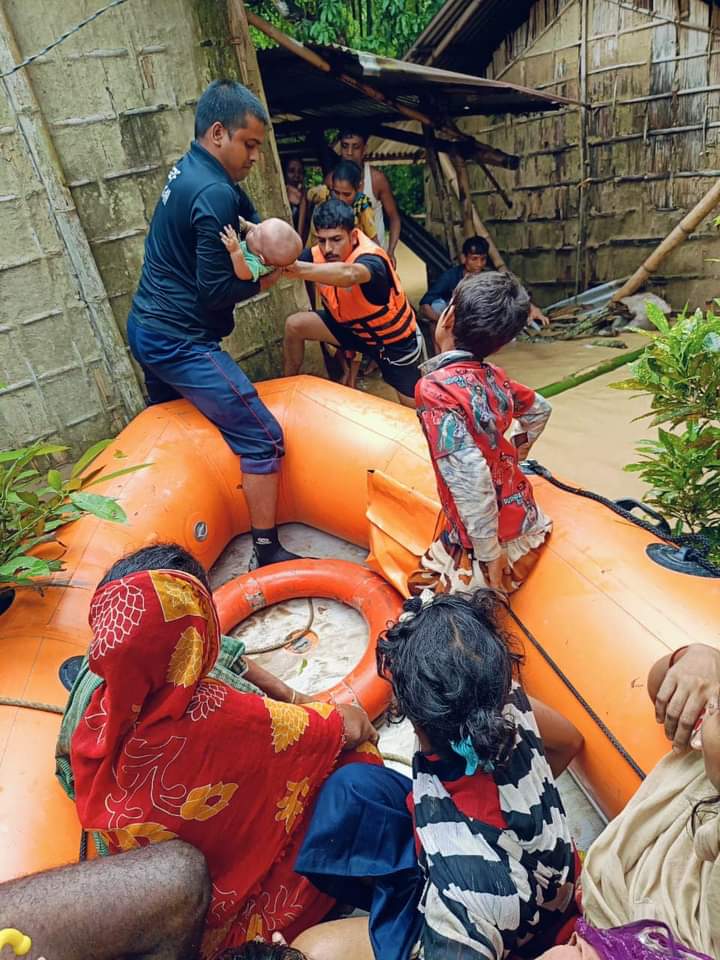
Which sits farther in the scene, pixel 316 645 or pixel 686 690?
pixel 316 645

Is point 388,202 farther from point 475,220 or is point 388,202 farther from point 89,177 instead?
point 89,177

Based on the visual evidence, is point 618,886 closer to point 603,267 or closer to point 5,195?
point 5,195

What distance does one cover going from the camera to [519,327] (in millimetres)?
1663

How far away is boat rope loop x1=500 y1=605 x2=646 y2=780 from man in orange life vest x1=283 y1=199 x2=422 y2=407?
5.20 ft

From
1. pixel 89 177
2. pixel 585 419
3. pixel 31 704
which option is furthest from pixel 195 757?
pixel 585 419

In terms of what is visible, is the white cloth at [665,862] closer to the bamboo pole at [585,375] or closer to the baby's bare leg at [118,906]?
the baby's bare leg at [118,906]

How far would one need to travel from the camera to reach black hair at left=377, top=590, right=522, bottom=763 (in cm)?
99

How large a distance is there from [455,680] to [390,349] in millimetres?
2401

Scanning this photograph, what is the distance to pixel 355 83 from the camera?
402 cm

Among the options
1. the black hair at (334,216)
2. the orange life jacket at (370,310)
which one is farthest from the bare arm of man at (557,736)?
the black hair at (334,216)

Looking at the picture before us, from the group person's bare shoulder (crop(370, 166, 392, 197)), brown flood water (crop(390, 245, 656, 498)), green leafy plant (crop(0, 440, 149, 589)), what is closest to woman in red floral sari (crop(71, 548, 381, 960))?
green leafy plant (crop(0, 440, 149, 589))

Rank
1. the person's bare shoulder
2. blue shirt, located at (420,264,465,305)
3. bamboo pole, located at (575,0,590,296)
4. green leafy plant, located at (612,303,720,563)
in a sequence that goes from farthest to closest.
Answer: bamboo pole, located at (575,0,590,296) < the person's bare shoulder < blue shirt, located at (420,264,465,305) < green leafy plant, located at (612,303,720,563)

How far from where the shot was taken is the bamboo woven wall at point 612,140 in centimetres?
531

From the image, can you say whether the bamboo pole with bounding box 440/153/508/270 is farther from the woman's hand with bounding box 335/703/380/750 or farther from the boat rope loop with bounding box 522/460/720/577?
the woman's hand with bounding box 335/703/380/750
